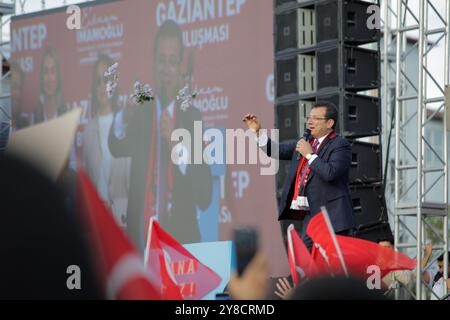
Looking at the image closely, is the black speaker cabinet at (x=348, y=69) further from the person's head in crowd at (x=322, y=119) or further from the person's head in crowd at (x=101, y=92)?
the person's head in crowd at (x=322, y=119)

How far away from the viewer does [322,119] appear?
4.54 metres

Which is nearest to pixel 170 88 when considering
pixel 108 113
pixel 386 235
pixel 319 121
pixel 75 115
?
pixel 108 113

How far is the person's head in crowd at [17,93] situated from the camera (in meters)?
10.3

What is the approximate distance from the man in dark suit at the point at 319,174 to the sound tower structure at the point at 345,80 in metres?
2.70

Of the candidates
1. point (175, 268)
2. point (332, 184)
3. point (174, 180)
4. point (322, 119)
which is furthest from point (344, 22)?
point (175, 268)

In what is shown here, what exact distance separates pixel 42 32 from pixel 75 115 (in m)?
8.49

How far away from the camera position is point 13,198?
1.87 metres

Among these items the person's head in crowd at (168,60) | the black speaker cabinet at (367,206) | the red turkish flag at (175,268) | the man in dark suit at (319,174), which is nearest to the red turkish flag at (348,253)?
the red turkish flag at (175,268)

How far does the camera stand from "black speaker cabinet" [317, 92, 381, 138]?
734 cm

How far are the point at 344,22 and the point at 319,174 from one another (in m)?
3.25

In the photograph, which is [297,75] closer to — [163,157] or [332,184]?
[163,157]

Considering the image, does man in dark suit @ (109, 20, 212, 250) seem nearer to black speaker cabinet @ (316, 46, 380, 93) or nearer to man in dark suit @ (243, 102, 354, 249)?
black speaker cabinet @ (316, 46, 380, 93)
